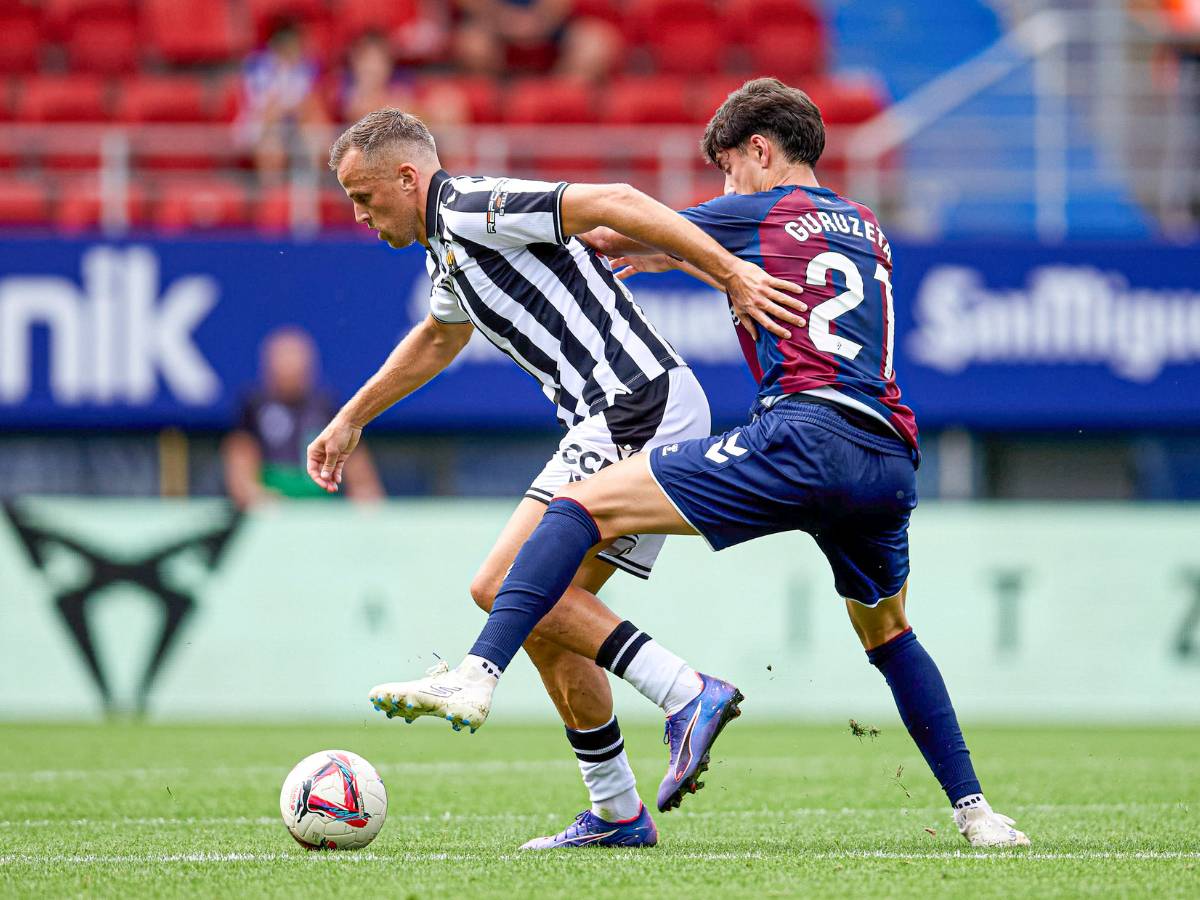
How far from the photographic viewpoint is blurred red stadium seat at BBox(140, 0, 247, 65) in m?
14.7

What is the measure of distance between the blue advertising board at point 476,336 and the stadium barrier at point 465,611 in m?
1.99

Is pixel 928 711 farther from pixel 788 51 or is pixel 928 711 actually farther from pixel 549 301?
pixel 788 51

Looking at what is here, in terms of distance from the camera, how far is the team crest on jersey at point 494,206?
4.58 m

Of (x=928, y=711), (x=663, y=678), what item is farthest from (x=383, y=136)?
(x=928, y=711)

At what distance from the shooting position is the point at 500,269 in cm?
472

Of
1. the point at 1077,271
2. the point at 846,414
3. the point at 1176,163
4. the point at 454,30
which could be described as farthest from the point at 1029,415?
the point at 846,414

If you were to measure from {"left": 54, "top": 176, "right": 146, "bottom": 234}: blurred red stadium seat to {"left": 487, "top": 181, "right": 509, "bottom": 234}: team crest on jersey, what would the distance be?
27.1ft

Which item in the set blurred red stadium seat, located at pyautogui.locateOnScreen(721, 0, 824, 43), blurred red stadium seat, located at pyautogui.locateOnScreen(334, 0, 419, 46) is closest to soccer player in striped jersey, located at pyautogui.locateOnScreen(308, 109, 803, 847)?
blurred red stadium seat, located at pyautogui.locateOnScreen(334, 0, 419, 46)

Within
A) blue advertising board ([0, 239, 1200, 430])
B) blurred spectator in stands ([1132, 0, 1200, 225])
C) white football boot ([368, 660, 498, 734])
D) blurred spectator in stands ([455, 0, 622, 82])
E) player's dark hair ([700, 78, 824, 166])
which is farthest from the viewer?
blurred spectator in stands ([455, 0, 622, 82])

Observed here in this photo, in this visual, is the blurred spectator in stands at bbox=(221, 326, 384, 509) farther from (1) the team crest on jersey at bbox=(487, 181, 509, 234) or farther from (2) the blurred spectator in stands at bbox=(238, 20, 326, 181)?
(1) the team crest on jersey at bbox=(487, 181, 509, 234)

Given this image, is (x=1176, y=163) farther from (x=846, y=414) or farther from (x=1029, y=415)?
(x=846, y=414)

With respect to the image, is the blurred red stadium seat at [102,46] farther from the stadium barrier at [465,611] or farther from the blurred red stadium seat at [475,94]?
the stadium barrier at [465,611]

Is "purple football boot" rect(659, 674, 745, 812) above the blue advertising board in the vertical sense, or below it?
below

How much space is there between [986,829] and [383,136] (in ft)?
8.37
